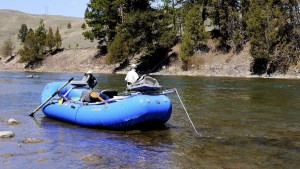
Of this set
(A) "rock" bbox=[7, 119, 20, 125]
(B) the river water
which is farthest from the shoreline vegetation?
(A) "rock" bbox=[7, 119, 20, 125]

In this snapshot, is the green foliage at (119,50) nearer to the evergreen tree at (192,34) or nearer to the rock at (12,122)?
the evergreen tree at (192,34)

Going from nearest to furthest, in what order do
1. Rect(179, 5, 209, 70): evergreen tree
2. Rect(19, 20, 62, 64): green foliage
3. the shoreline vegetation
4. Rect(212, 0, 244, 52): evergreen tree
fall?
the shoreline vegetation → Rect(212, 0, 244, 52): evergreen tree → Rect(179, 5, 209, 70): evergreen tree → Rect(19, 20, 62, 64): green foliage

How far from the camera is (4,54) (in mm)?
91812

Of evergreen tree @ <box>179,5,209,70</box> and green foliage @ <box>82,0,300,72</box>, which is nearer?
green foliage @ <box>82,0,300,72</box>

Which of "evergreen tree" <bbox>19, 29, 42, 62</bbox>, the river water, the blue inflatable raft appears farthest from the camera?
"evergreen tree" <bbox>19, 29, 42, 62</bbox>

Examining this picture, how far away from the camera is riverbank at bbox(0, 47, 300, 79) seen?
48438mm

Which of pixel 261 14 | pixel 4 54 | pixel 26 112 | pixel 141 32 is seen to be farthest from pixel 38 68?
pixel 26 112

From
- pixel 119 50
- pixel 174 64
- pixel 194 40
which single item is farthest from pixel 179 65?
pixel 119 50

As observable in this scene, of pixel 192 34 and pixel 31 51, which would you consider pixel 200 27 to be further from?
pixel 31 51

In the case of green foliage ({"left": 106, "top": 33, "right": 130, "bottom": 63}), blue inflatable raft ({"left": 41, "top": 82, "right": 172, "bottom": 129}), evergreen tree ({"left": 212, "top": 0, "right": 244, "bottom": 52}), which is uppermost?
evergreen tree ({"left": 212, "top": 0, "right": 244, "bottom": 52})

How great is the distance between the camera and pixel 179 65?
5550 cm

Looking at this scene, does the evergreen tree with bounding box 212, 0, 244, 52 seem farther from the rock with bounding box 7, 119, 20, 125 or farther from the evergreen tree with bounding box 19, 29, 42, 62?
the rock with bounding box 7, 119, 20, 125

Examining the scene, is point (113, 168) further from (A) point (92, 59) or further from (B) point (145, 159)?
A: (A) point (92, 59)

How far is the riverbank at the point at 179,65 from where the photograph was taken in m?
48.4
